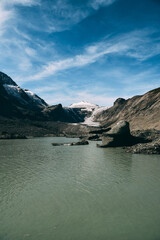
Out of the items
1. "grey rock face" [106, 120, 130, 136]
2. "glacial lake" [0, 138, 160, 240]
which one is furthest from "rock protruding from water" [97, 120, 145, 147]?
"glacial lake" [0, 138, 160, 240]

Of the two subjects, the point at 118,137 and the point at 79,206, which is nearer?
the point at 79,206

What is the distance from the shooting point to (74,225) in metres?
11.2

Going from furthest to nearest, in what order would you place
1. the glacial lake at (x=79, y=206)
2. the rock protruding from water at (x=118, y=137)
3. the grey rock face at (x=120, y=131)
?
the rock protruding from water at (x=118, y=137) → the grey rock face at (x=120, y=131) → the glacial lake at (x=79, y=206)

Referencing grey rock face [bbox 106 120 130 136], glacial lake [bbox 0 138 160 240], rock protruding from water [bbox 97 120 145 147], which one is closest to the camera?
glacial lake [bbox 0 138 160 240]

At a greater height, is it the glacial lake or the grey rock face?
the grey rock face

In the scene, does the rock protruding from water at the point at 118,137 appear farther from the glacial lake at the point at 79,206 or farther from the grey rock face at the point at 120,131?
the glacial lake at the point at 79,206

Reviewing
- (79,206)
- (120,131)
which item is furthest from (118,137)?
(79,206)

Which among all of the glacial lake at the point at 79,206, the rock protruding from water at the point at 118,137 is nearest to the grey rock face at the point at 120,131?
the rock protruding from water at the point at 118,137

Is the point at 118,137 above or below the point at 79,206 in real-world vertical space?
above

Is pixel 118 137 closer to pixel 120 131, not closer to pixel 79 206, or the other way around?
pixel 120 131

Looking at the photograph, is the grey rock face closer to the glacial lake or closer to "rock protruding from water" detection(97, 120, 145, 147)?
"rock protruding from water" detection(97, 120, 145, 147)

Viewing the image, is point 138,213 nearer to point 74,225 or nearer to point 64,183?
point 74,225

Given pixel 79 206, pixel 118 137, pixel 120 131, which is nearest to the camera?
pixel 79 206

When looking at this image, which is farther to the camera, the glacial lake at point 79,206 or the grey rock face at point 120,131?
the grey rock face at point 120,131
